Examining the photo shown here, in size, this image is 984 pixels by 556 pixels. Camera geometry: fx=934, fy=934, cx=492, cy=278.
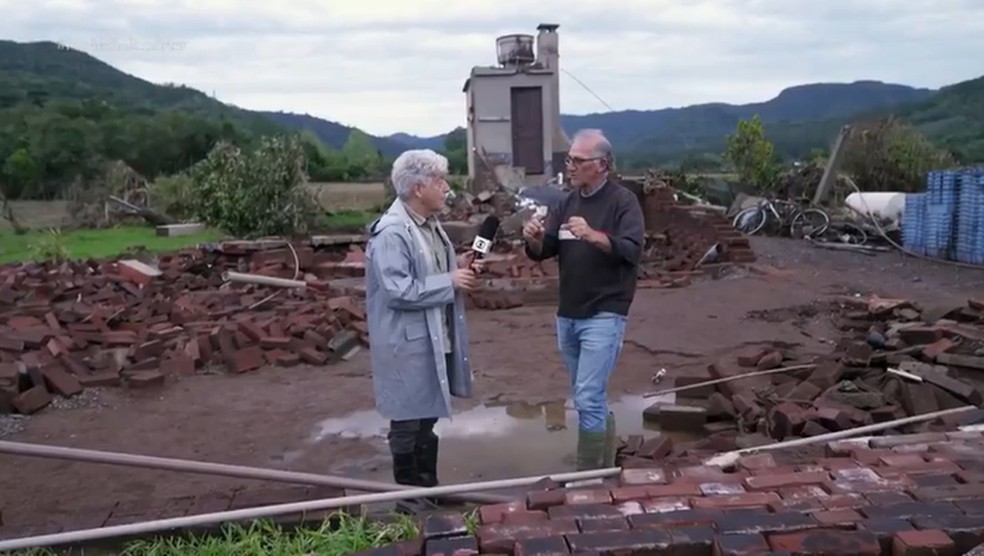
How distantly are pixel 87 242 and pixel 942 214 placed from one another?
59.7 feet

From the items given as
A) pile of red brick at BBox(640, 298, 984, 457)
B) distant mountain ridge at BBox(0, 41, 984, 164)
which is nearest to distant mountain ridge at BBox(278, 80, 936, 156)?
distant mountain ridge at BBox(0, 41, 984, 164)

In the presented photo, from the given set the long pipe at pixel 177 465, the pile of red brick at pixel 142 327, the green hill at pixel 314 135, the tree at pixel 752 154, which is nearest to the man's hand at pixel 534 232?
the long pipe at pixel 177 465

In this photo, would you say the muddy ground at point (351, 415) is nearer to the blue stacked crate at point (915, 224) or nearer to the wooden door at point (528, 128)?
the blue stacked crate at point (915, 224)

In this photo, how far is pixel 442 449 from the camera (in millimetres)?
6328

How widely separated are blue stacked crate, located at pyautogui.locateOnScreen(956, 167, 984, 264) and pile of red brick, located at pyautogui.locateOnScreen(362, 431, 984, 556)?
13.1 meters

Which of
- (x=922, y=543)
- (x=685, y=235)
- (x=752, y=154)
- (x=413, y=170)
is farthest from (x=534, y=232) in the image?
(x=752, y=154)

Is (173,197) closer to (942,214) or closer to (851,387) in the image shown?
Answer: (942,214)

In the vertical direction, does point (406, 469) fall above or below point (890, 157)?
below

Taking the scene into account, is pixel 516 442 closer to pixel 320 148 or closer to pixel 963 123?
pixel 963 123

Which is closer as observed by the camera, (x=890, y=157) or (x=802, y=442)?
(x=802, y=442)

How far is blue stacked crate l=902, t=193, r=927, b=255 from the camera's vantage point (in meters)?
17.1

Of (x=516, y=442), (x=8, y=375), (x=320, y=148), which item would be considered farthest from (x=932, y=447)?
(x=320, y=148)

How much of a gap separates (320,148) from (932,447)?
40838mm

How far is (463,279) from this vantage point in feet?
14.6
